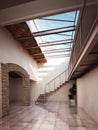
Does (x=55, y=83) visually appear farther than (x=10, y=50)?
Yes

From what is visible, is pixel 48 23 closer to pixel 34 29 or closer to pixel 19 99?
pixel 34 29

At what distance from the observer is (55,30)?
335 inches

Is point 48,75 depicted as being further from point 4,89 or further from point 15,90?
point 4,89

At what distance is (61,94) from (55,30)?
7.03 meters

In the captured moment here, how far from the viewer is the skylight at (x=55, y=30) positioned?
7341mm

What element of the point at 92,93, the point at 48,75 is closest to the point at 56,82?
the point at 48,75

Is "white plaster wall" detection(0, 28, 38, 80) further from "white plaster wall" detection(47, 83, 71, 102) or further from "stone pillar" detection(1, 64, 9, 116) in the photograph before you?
"white plaster wall" detection(47, 83, 71, 102)

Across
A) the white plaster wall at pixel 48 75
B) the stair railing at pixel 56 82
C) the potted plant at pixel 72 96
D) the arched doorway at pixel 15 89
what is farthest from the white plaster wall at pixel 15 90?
the potted plant at pixel 72 96

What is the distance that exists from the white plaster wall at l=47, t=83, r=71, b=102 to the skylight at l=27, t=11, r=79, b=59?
379cm

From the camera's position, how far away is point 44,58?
13.8 meters

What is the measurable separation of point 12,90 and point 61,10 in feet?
34.0

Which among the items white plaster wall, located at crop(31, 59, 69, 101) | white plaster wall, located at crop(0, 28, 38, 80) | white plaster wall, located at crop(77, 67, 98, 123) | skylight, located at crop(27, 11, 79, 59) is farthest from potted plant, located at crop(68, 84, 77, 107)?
white plaster wall, located at crop(0, 28, 38, 80)

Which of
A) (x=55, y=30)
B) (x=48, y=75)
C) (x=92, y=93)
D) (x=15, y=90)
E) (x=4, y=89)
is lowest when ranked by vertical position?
(x=15, y=90)

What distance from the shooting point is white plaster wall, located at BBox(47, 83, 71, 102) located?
13.6 meters
